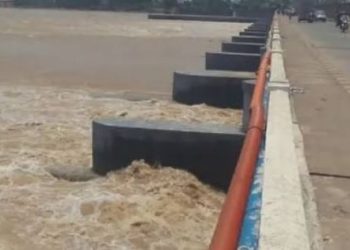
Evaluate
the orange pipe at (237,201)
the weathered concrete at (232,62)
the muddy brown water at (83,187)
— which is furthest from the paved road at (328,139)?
the weathered concrete at (232,62)

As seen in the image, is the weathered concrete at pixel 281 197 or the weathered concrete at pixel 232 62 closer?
the weathered concrete at pixel 281 197

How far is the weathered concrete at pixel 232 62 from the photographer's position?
72.9 ft

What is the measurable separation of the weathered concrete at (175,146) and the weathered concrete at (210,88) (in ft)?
24.0

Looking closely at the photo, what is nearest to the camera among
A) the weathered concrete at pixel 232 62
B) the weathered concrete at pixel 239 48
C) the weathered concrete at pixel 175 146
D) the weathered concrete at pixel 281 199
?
the weathered concrete at pixel 281 199

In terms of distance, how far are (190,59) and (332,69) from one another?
1325cm

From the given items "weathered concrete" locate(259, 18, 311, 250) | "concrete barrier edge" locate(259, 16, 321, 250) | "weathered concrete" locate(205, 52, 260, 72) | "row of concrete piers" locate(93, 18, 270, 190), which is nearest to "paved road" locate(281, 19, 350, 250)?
"concrete barrier edge" locate(259, 16, 321, 250)

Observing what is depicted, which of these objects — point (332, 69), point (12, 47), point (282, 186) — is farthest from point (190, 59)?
point (282, 186)

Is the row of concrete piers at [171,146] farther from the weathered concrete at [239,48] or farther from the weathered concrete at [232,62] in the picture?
the weathered concrete at [239,48]

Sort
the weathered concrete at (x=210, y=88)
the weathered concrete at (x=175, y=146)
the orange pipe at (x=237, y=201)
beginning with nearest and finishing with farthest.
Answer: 1. the orange pipe at (x=237, y=201)
2. the weathered concrete at (x=175, y=146)
3. the weathered concrete at (x=210, y=88)

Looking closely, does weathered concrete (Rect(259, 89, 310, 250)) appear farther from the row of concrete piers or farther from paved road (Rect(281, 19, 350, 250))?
the row of concrete piers

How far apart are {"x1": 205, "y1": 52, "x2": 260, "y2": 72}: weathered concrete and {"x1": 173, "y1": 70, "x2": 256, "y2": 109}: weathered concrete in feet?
13.8

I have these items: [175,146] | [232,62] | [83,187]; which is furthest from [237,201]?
[232,62]

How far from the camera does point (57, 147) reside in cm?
1180

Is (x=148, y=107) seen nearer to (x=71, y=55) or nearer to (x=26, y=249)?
(x=26, y=249)
